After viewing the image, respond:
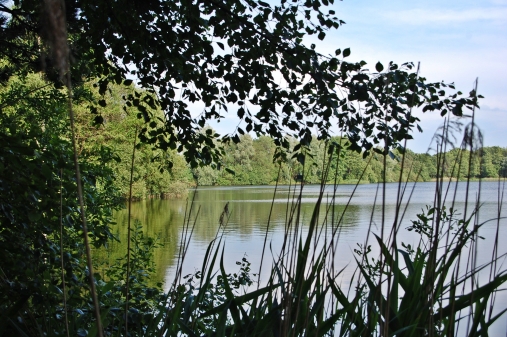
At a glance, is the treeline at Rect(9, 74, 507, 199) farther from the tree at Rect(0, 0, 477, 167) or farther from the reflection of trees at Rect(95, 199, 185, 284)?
the reflection of trees at Rect(95, 199, 185, 284)

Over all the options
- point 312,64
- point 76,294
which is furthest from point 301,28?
point 76,294

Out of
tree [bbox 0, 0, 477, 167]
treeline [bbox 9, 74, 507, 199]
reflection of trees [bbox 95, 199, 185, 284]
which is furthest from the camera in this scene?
reflection of trees [bbox 95, 199, 185, 284]

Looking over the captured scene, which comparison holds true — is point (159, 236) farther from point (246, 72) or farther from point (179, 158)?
point (179, 158)

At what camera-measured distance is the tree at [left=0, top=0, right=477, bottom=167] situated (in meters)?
3.04

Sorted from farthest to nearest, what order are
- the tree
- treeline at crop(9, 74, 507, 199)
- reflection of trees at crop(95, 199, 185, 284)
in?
reflection of trees at crop(95, 199, 185, 284) < the tree < treeline at crop(9, 74, 507, 199)

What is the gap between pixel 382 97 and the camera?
304 cm

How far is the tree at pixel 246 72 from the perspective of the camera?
9.96 feet

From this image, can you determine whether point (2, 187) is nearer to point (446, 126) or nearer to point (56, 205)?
point (56, 205)

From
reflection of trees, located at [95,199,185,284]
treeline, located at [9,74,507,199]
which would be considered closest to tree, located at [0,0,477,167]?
Answer: treeline, located at [9,74,507,199]

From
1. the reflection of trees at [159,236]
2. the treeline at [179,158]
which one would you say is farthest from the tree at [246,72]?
the reflection of trees at [159,236]

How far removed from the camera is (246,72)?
317 cm

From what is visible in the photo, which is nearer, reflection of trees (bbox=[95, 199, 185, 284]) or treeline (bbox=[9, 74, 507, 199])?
treeline (bbox=[9, 74, 507, 199])

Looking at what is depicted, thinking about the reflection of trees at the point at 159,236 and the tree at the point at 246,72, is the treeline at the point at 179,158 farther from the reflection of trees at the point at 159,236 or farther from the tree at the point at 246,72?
the reflection of trees at the point at 159,236

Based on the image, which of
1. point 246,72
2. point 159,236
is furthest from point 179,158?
point 246,72
